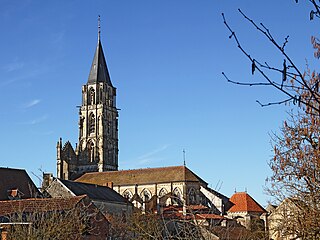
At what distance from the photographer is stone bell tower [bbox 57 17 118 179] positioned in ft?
263

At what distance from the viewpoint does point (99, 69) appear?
281 ft

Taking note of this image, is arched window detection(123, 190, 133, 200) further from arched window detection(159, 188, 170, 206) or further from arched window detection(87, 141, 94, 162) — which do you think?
arched window detection(87, 141, 94, 162)

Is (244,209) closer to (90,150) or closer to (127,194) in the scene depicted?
(127,194)

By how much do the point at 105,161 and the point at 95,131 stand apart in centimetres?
533

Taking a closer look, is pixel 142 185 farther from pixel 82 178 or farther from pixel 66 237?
pixel 66 237

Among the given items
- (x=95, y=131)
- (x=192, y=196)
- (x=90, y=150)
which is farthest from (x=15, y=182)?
(x=95, y=131)

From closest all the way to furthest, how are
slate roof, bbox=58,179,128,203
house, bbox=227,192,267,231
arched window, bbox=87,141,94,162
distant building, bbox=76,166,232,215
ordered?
slate roof, bbox=58,179,128,203 → house, bbox=227,192,267,231 → distant building, bbox=76,166,232,215 → arched window, bbox=87,141,94,162

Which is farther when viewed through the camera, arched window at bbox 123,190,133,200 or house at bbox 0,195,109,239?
arched window at bbox 123,190,133,200

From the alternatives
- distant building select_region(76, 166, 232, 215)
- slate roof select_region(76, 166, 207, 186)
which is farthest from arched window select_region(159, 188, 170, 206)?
slate roof select_region(76, 166, 207, 186)

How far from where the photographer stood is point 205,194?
208 ft

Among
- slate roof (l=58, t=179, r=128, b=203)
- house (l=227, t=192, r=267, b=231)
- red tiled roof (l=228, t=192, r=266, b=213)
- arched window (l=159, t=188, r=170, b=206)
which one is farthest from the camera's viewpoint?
arched window (l=159, t=188, r=170, b=206)

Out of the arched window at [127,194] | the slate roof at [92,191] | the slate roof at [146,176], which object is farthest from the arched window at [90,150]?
the slate roof at [92,191]

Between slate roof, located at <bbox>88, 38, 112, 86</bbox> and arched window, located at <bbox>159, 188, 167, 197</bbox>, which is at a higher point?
slate roof, located at <bbox>88, 38, 112, 86</bbox>

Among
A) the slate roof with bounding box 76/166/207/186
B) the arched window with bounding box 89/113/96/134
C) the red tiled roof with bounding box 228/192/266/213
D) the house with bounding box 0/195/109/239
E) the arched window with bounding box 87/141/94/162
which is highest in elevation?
the arched window with bounding box 89/113/96/134
